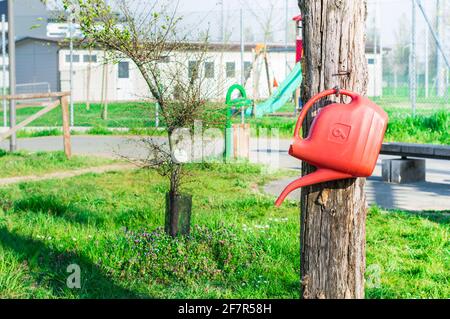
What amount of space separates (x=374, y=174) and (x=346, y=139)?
326 inches

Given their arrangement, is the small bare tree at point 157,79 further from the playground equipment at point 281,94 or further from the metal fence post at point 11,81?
the playground equipment at point 281,94

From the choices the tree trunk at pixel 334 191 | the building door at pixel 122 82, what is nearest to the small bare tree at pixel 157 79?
the tree trunk at pixel 334 191

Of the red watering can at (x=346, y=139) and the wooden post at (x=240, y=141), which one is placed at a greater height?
the red watering can at (x=346, y=139)

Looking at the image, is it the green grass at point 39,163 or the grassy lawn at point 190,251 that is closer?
the grassy lawn at point 190,251

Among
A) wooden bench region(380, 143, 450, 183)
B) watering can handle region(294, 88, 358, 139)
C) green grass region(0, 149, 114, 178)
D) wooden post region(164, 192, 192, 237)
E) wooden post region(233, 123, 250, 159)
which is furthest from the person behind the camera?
wooden post region(233, 123, 250, 159)

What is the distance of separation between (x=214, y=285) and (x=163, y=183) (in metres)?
4.64

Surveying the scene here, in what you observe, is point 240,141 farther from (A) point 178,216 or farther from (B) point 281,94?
(B) point 281,94

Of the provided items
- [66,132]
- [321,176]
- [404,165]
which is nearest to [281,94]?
[66,132]

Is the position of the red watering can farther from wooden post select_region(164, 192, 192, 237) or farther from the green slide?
the green slide

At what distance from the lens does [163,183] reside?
31.3 feet

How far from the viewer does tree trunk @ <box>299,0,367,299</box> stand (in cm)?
312

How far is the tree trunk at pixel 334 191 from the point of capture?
3121mm

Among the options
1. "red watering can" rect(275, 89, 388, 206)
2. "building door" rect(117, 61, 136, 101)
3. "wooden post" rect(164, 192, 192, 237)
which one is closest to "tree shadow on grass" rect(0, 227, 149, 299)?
"wooden post" rect(164, 192, 192, 237)

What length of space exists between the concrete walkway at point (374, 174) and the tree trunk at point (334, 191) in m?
3.44
